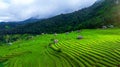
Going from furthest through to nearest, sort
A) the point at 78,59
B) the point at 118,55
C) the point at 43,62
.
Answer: the point at 43,62 < the point at 78,59 < the point at 118,55

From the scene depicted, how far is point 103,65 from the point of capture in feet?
220

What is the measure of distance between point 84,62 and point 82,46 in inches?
748

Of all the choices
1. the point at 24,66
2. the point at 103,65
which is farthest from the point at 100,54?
the point at 24,66

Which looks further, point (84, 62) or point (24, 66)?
point (24, 66)

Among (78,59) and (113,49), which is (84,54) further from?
(113,49)

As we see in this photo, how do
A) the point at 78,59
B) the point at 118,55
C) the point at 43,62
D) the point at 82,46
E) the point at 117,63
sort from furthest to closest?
1. the point at 82,46
2. the point at 43,62
3. the point at 78,59
4. the point at 118,55
5. the point at 117,63

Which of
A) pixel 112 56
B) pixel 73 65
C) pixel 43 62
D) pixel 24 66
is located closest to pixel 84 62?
pixel 73 65

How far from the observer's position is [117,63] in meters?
66.6

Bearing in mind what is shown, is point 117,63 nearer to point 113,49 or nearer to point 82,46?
point 113,49

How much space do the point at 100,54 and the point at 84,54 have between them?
6.00m

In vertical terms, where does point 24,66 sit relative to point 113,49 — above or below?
below

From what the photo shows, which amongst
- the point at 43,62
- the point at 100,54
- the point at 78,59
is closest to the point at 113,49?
the point at 100,54

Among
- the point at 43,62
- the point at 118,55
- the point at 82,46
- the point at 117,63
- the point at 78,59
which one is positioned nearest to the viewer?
the point at 117,63

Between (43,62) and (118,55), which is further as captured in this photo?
(43,62)
